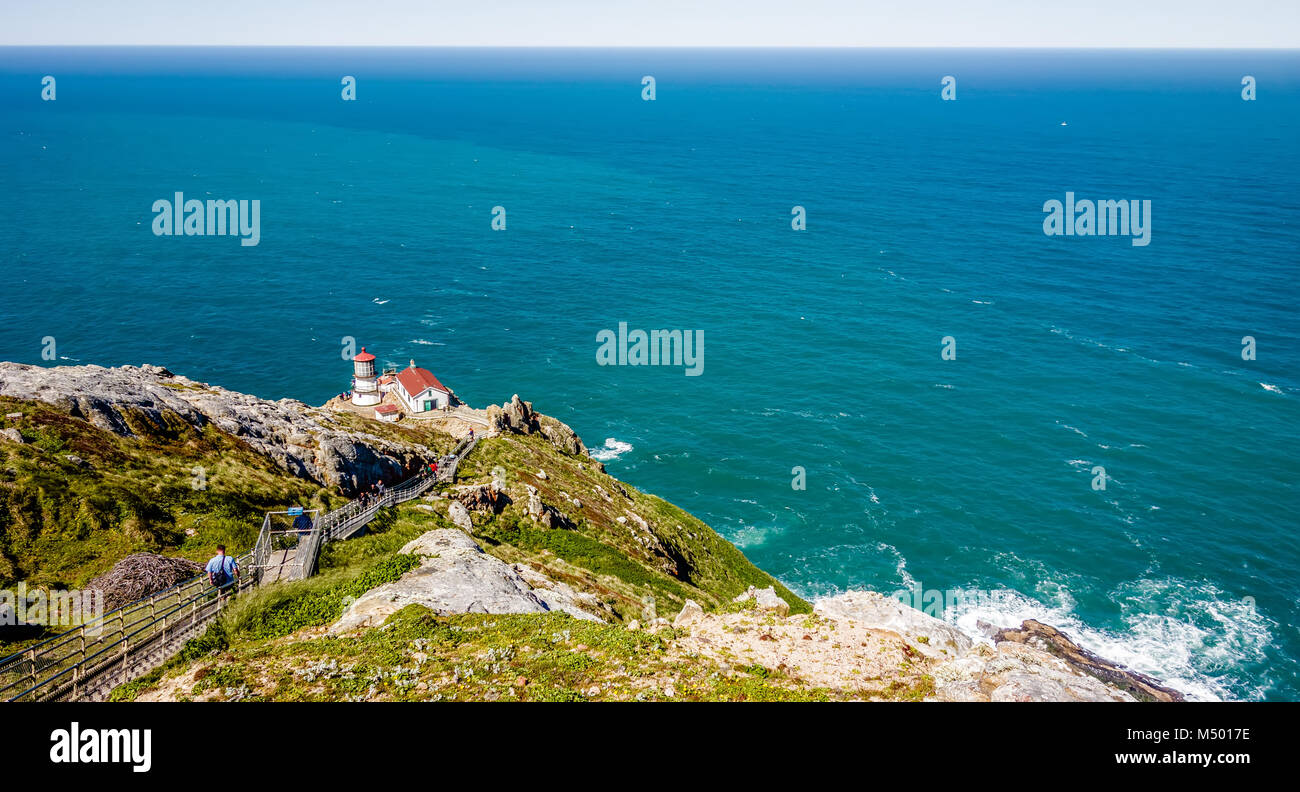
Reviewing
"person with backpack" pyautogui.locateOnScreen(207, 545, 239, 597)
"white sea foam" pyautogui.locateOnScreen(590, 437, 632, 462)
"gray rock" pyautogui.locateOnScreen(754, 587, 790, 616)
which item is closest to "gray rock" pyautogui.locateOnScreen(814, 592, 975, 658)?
"gray rock" pyautogui.locateOnScreen(754, 587, 790, 616)

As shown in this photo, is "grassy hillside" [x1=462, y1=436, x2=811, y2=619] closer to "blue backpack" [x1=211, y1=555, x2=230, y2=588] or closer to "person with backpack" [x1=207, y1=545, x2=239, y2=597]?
"person with backpack" [x1=207, y1=545, x2=239, y2=597]

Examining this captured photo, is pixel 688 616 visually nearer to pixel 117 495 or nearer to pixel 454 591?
pixel 454 591

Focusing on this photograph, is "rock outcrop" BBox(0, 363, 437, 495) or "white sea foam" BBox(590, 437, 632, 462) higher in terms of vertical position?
"rock outcrop" BBox(0, 363, 437, 495)

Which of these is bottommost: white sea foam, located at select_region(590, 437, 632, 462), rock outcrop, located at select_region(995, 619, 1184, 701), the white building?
rock outcrop, located at select_region(995, 619, 1184, 701)

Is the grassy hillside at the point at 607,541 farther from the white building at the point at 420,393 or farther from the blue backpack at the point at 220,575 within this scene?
the blue backpack at the point at 220,575

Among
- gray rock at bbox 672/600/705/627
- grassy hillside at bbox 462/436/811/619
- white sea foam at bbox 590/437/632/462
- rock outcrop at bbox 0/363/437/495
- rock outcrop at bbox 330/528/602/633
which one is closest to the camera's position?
rock outcrop at bbox 330/528/602/633

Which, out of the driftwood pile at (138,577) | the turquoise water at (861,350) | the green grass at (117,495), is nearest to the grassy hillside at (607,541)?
the green grass at (117,495)
